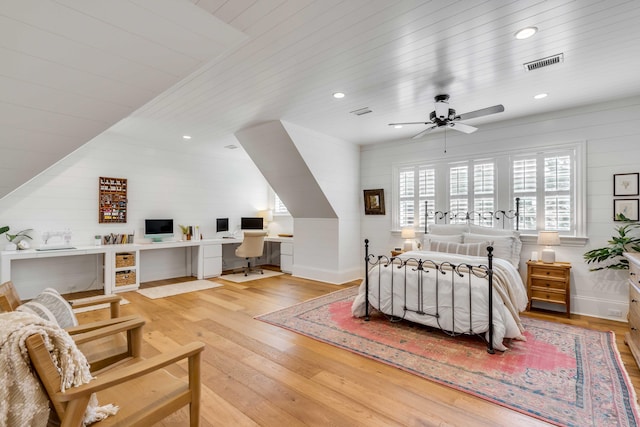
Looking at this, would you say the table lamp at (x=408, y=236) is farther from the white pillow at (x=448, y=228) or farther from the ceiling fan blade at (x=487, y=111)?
the ceiling fan blade at (x=487, y=111)

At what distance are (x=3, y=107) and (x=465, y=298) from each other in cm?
417

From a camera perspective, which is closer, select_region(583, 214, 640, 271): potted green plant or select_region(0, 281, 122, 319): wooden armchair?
select_region(0, 281, 122, 319): wooden armchair

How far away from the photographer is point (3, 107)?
7.14 ft

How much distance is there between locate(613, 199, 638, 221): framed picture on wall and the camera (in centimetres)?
391

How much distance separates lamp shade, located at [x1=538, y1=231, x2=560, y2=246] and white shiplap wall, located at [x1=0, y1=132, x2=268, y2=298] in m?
6.01

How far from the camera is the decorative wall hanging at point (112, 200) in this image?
5582 mm

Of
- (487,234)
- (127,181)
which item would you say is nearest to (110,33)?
(127,181)

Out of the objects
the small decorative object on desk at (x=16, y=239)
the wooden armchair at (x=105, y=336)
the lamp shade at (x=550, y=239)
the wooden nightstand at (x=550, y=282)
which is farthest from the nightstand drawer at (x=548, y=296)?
the small decorative object on desk at (x=16, y=239)

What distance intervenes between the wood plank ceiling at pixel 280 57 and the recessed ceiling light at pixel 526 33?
5cm

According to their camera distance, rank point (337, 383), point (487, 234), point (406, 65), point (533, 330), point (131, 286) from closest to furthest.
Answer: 1. point (337, 383)
2. point (406, 65)
3. point (533, 330)
4. point (487, 234)
5. point (131, 286)

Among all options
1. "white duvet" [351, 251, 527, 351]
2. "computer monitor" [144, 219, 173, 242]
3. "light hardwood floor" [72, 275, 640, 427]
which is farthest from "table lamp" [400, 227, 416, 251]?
"computer monitor" [144, 219, 173, 242]

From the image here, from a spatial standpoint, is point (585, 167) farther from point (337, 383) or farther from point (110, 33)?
point (110, 33)

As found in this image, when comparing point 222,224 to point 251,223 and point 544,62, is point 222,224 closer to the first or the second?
point 251,223

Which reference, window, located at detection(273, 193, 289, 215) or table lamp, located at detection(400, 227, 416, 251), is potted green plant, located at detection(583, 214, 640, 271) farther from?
window, located at detection(273, 193, 289, 215)
